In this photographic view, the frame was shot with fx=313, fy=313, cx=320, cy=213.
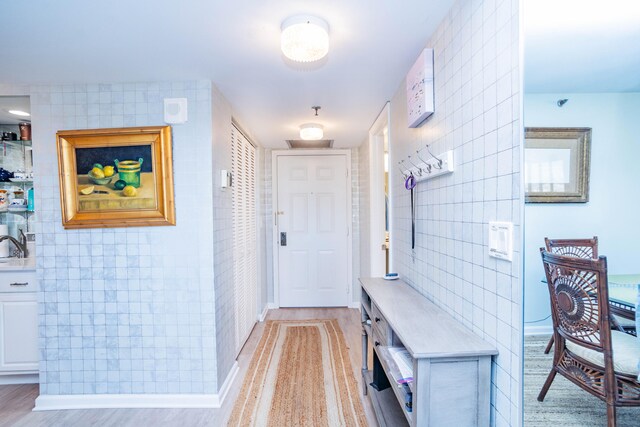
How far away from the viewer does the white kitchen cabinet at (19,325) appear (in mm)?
2236

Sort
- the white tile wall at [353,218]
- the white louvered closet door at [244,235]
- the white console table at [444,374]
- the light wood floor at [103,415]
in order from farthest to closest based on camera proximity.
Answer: the white tile wall at [353,218]
the white louvered closet door at [244,235]
the light wood floor at [103,415]
the white console table at [444,374]

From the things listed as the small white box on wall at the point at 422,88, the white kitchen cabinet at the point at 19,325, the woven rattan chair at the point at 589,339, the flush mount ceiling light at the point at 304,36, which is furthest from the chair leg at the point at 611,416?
the white kitchen cabinet at the point at 19,325

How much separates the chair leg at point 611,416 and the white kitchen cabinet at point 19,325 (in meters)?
3.05

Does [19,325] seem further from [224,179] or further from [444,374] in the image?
[444,374]

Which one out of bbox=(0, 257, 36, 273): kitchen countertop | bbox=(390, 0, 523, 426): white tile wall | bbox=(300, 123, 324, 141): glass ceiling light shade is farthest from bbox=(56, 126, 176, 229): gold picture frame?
bbox=(390, 0, 523, 426): white tile wall

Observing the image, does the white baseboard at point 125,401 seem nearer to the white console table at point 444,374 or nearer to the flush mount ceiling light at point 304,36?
the white console table at point 444,374

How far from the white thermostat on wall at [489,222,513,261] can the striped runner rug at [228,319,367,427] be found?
4.72ft

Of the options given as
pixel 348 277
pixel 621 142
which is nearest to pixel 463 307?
pixel 621 142

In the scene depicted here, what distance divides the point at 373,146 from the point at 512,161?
238 centimetres

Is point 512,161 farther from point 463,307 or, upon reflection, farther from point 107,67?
point 107,67

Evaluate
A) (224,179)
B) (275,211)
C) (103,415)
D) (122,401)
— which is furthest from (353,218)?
(103,415)

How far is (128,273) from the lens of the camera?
2084mm

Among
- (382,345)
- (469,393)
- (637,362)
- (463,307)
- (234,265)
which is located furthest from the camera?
(234,265)

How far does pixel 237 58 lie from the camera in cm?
176
